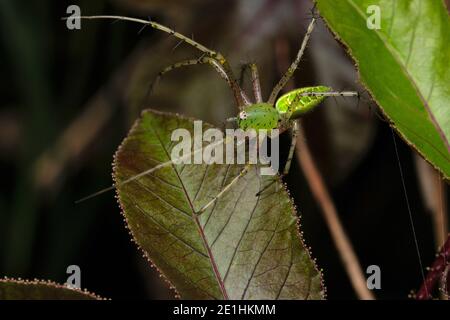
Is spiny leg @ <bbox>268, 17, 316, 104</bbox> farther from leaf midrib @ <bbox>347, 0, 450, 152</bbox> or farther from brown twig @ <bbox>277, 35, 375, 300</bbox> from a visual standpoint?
leaf midrib @ <bbox>347, 0, 450, 152</bbox>

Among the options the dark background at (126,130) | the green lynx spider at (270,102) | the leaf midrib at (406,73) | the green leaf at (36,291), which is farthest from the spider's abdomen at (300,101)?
the green leaf at (36,291)

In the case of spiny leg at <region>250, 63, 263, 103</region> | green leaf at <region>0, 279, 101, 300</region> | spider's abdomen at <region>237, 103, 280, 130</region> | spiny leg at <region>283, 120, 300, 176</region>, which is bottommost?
green leaf at <region>0, 279, 101, 300</region>

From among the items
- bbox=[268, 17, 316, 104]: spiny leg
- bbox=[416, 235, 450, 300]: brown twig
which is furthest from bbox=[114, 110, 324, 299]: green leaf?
bbox=[268, 17, 316, 104]: spiny leg

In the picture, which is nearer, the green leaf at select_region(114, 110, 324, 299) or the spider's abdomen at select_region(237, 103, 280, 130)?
the green leaf at select_region(114, 110, 324, 299)

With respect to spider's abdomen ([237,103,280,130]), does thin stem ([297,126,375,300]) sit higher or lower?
lower

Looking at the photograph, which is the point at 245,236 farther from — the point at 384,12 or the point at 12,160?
the point at 12,160

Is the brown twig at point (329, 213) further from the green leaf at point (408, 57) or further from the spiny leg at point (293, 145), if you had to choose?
the green leaf at point (408, 57)

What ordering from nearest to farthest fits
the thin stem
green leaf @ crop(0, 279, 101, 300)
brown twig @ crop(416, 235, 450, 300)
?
1. green leaf @ crop(0, 279, 101, 300)
2. brown twig @ crop(416, 235, 450, 300)
3. the thin stem
